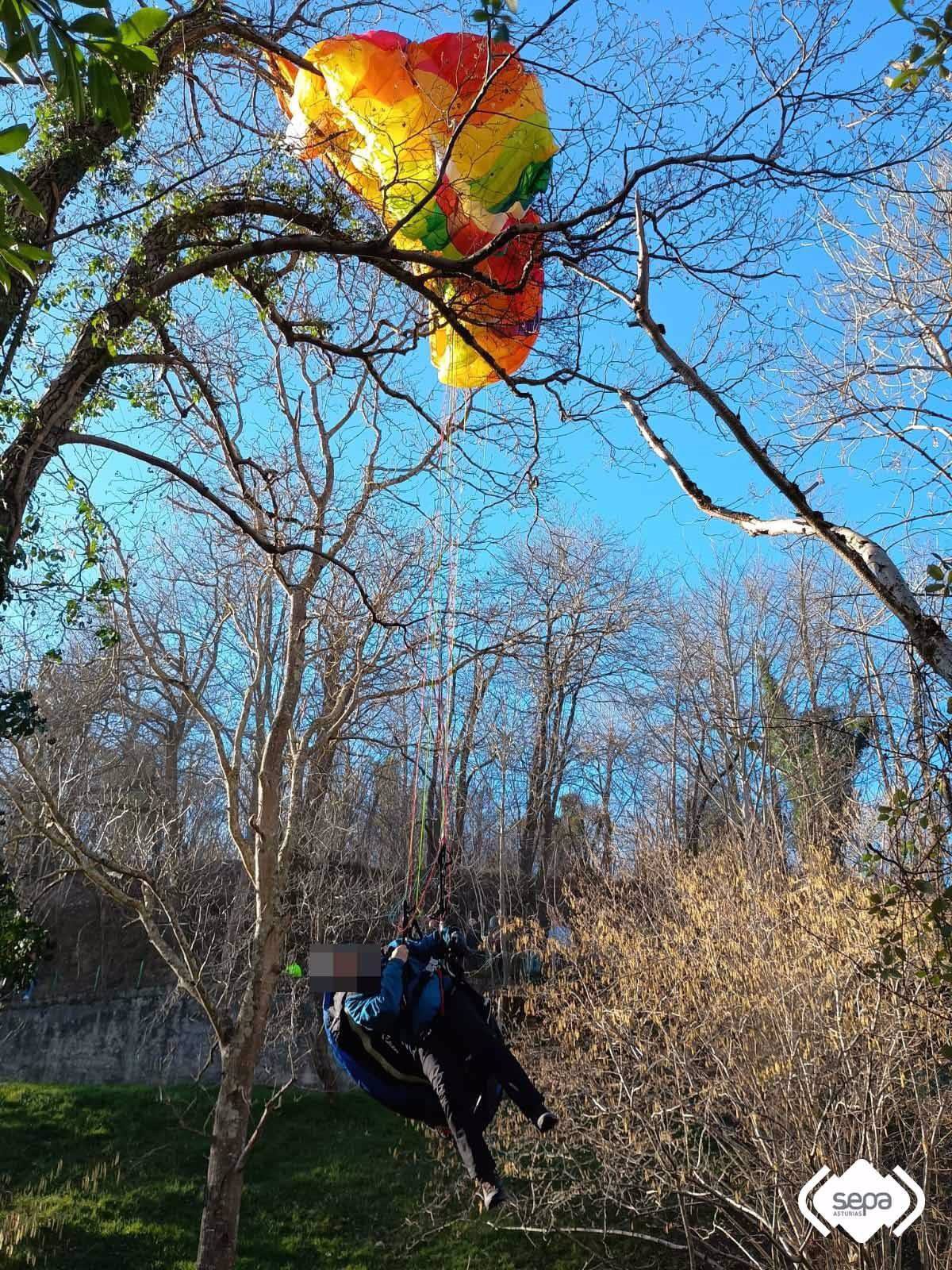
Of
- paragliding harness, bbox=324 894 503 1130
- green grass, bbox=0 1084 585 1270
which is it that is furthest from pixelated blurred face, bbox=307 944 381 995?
green grass, bbox=0 1084 585 1270

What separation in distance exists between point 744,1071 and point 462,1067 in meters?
4.94

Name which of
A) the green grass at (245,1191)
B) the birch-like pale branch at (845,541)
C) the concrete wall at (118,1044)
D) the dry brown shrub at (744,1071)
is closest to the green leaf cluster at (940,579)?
the birch-like pale branch at (845,541)

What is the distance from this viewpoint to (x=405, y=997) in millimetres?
4633

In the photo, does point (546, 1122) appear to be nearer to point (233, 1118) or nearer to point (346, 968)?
point (346, 968)

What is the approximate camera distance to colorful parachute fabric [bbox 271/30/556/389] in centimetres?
469

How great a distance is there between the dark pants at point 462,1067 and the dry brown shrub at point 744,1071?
3.26 metres

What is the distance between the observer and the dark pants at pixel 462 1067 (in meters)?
4.48

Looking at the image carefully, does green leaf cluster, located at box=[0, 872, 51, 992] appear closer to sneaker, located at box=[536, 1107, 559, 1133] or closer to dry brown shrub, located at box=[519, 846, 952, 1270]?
sneaker, located at box=[536, 1107, 559, 1133]

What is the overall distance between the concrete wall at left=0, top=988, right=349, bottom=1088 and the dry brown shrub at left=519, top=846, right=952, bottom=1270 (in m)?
8.75

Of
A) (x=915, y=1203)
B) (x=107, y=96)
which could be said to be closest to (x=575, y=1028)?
(x=915, y=1203)

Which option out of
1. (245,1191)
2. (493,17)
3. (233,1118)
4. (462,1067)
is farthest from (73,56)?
(245,1191)

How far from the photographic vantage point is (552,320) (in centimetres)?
539

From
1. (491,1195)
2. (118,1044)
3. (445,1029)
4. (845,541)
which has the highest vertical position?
(845,541)

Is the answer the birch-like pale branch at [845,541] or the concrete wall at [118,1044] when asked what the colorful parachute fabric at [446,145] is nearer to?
the birch-like pale branch at [845,541]
